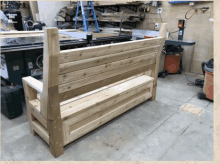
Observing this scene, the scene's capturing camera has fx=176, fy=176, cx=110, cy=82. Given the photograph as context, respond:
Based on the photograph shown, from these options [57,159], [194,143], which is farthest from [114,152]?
[194,143]

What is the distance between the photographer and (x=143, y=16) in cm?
447

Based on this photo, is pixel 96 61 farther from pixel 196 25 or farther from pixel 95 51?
pixel 196 25

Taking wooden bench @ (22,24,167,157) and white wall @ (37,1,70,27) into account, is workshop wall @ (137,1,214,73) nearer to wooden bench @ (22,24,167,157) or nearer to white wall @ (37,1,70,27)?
wooden bench @ (22,24,167,157)

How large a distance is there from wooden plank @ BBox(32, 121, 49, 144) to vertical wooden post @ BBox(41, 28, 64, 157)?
92mm

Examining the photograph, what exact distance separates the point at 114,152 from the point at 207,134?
Result: 105cm

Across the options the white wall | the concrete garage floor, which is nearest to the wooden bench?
the concrete garage floor

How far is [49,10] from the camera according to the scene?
6168mm

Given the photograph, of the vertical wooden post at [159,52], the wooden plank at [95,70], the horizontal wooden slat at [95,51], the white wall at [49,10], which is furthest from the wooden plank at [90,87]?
the white wall at [49,10]

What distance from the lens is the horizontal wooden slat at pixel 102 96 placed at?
5.14ft

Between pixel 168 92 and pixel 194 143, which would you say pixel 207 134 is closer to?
pixel 194 143

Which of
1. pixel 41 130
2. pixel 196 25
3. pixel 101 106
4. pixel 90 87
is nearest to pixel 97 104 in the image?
pixel 101 106

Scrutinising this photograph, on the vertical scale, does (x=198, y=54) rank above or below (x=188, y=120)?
above

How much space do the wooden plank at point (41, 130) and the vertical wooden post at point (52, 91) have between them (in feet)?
0.30

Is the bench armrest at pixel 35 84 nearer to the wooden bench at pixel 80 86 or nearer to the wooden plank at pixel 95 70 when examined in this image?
the wooden bench at pixel 80 86
